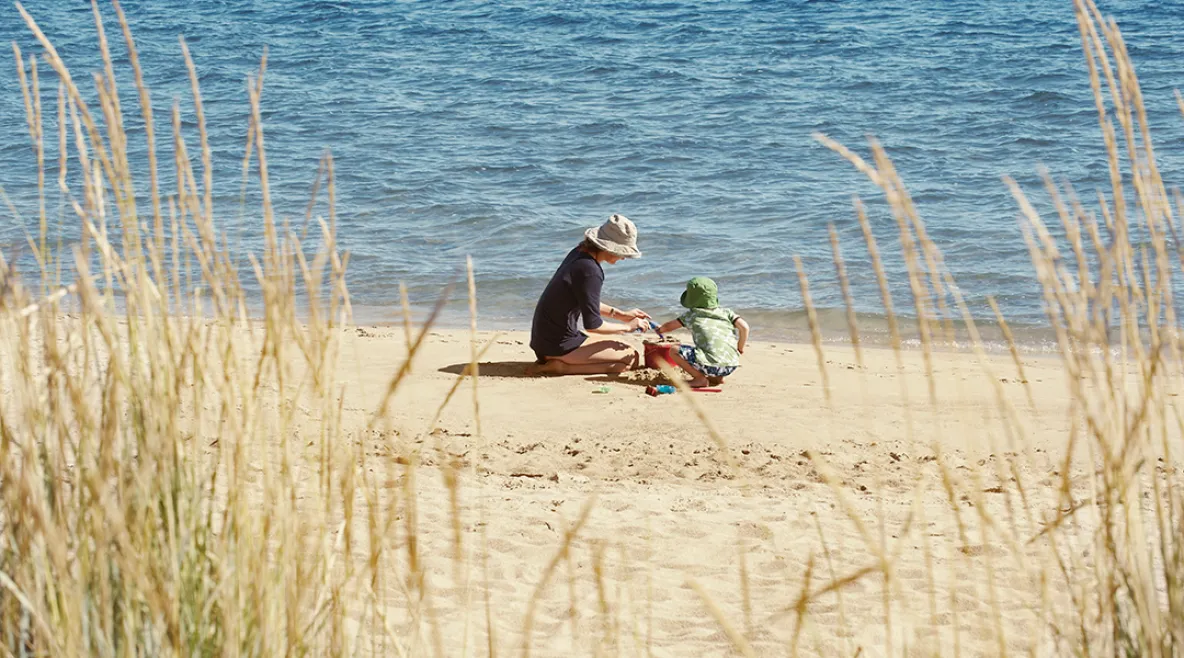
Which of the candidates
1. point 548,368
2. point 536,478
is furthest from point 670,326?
point 536,478

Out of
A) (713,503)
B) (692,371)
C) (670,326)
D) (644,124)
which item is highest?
(644,124)

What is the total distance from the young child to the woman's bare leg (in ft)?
0.95

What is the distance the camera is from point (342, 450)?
7.35 feet

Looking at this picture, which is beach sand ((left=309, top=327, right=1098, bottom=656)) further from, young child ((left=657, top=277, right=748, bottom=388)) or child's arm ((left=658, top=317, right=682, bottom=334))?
child's arm ((left=658, top=317, right=682, bottom=334))

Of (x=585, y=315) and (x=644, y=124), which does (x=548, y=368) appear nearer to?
(x=585, y=315)

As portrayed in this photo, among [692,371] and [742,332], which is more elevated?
[742,332]

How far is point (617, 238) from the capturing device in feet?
24.1

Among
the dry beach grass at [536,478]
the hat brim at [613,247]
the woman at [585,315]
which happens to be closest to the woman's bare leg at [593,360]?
the woman at [585,315]

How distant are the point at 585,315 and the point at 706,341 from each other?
2.46ft

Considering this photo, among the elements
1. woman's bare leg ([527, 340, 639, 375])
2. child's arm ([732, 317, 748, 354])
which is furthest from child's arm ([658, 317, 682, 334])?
child's arm ([732, 317, 748, 354])

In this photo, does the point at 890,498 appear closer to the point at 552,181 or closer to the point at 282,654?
the point at 282,654

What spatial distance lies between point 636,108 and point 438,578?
13.8 metres

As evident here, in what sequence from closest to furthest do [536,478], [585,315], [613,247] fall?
[536,478], [613,247], [585,315]

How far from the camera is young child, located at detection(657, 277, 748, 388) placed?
7.39 meters
